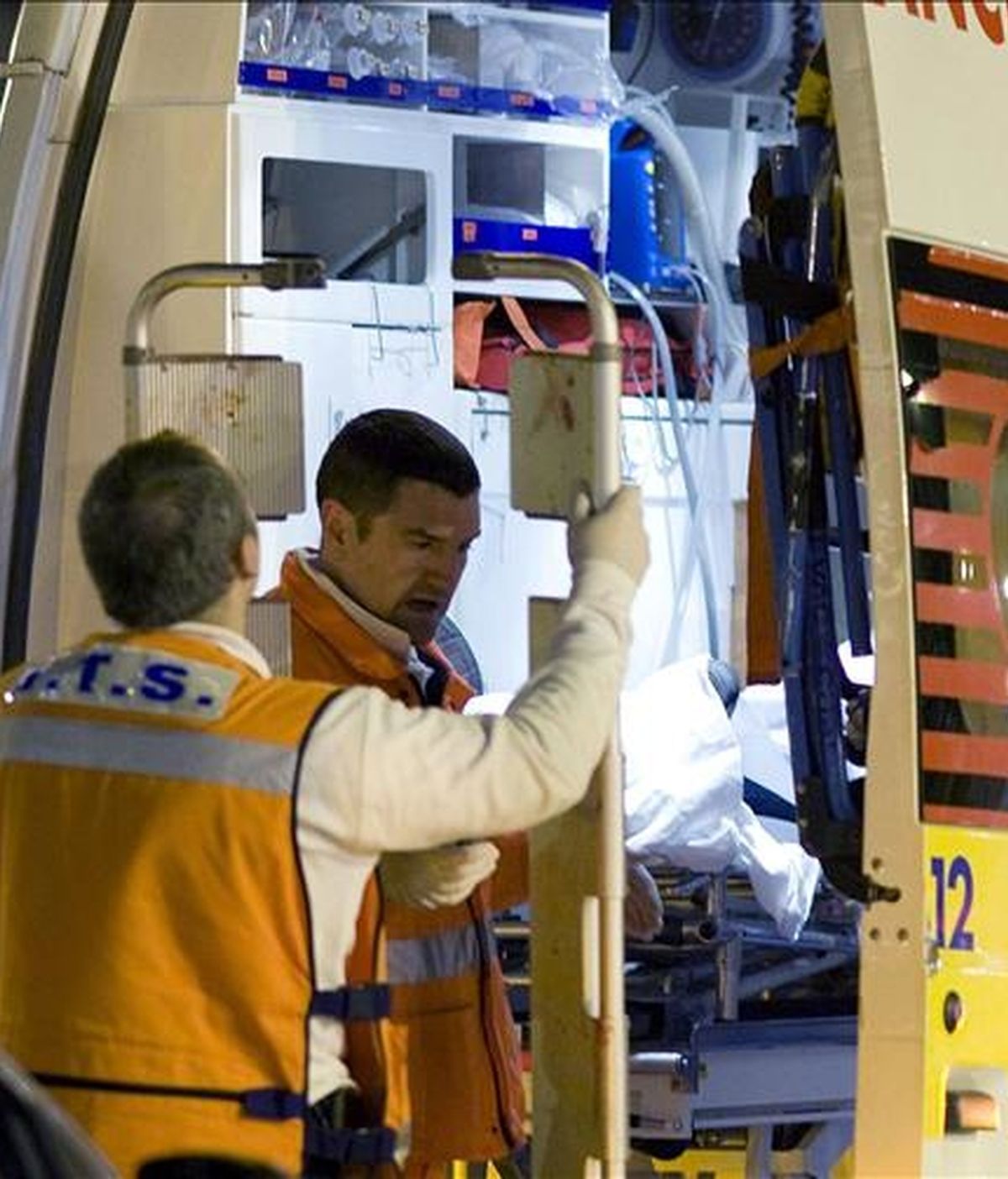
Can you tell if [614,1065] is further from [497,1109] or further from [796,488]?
[796,488]

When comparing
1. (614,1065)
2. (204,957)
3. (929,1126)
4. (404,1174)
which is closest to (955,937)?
(929,1126)

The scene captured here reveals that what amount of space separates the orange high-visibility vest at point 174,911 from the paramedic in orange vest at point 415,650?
0.84m

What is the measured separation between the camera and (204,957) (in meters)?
3.81

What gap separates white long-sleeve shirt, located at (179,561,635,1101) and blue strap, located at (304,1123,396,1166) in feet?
0.40

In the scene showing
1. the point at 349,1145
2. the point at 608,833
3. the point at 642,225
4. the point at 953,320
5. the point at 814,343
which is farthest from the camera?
the point at 642,225

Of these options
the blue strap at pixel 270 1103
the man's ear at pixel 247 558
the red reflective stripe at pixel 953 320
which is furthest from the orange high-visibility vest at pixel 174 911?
the red reflective stripe at pixel 953 320

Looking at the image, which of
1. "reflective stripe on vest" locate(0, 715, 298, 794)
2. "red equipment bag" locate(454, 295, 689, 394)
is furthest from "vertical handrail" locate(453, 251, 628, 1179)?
"red equipment bag" locate(454, 295, 689, 394)

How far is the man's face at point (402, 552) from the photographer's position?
4.83 metres

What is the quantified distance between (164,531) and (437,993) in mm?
1176

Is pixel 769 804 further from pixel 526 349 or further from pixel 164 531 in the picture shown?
pixel 164 531

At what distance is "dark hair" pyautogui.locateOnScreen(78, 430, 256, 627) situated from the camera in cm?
386

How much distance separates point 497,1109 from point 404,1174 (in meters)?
0.24

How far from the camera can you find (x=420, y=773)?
3795 mm

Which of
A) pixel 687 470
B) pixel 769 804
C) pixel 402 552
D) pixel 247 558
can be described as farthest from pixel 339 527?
pixel 687 470
